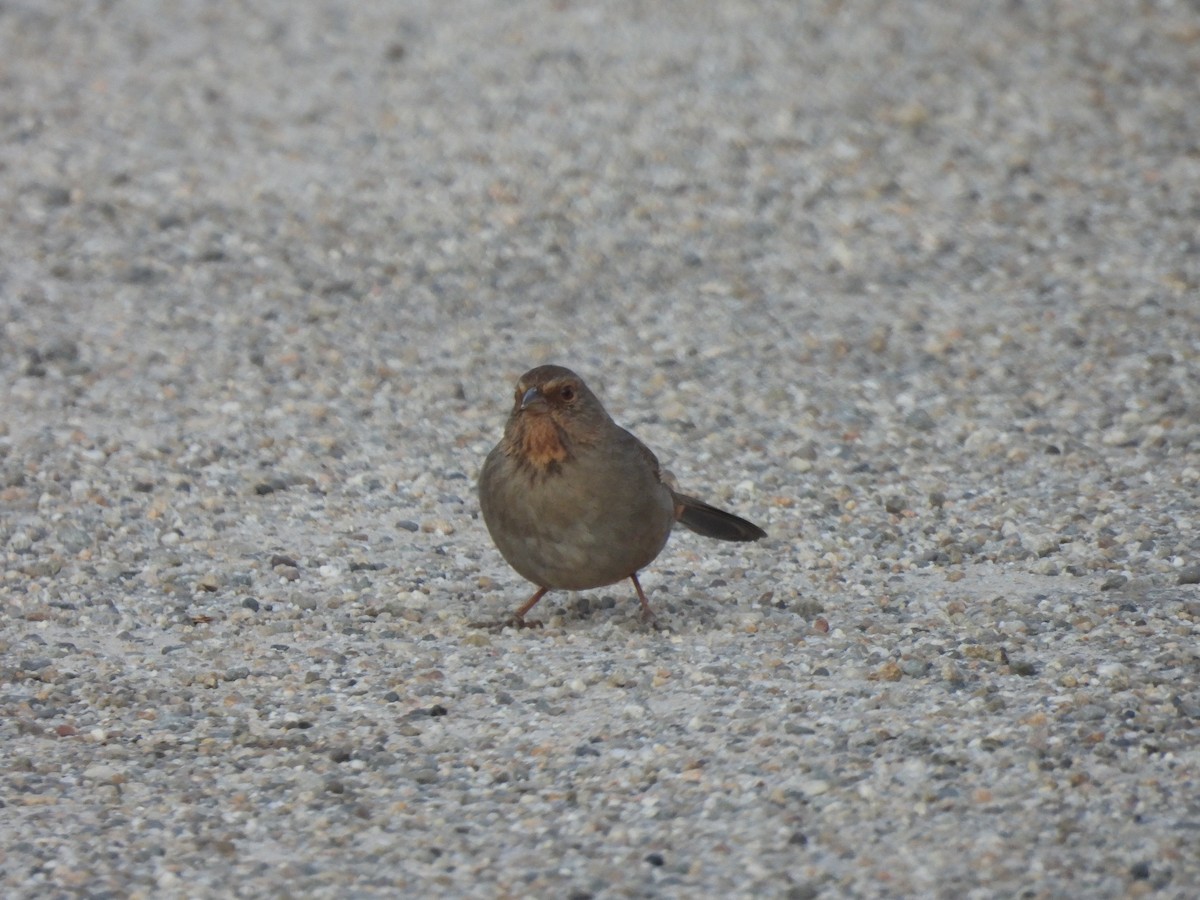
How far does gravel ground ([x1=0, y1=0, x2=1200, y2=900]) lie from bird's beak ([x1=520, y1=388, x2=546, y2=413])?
763 mm

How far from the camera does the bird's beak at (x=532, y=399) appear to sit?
5.29m

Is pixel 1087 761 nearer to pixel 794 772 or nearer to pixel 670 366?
pixel 794 772

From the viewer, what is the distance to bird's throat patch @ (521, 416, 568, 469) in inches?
207

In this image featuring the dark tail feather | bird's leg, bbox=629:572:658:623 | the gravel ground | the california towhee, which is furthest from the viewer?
the dark tail feather

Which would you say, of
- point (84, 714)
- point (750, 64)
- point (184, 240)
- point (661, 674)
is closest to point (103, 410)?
point (184, 240)

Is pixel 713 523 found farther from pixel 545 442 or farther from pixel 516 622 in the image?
pixel 545 442

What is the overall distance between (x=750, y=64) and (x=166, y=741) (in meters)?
7.50

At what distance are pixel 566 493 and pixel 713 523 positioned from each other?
0.81m

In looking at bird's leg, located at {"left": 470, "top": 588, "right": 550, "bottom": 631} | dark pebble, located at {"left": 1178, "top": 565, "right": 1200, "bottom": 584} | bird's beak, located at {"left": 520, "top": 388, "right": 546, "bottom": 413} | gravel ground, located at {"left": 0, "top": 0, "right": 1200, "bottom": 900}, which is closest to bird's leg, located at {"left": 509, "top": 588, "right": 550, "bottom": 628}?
bird's leg, located at {"left": 470, "top": 588, "right": 550, "bottom": 631}

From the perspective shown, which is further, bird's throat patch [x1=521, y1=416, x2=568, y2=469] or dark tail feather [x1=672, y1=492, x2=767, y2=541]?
dark tail feather [x1=672, y1=492, x2=767, y2=541]

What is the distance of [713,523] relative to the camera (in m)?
5.91

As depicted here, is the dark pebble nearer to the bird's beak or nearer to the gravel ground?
the gravel ground

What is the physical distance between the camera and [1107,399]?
7.51m

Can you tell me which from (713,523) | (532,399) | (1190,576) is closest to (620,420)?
(713,523)
